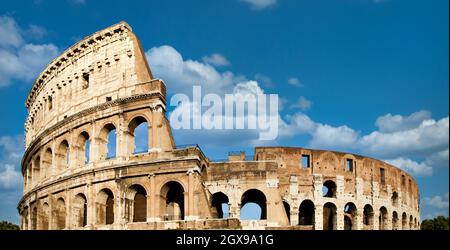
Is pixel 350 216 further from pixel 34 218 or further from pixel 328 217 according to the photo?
pixel 34 218

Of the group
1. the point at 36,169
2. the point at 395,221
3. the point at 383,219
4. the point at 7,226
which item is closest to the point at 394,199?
→ the point at 395,221

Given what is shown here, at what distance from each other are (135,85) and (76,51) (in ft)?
21.3

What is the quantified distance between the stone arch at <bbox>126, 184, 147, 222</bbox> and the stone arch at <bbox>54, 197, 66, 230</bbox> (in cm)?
473

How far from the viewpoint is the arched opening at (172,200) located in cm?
2866

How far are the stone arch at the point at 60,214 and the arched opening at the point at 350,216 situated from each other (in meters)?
18.8

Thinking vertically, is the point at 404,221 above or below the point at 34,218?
below

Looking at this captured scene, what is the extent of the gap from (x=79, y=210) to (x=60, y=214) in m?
1.89

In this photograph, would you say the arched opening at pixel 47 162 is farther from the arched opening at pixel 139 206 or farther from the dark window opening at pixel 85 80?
the arched opening at pixel 139 206

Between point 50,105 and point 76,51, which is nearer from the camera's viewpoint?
point 76,51

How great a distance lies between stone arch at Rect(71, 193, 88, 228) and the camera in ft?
103

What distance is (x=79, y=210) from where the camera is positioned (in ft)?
104

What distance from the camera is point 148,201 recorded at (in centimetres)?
2844
